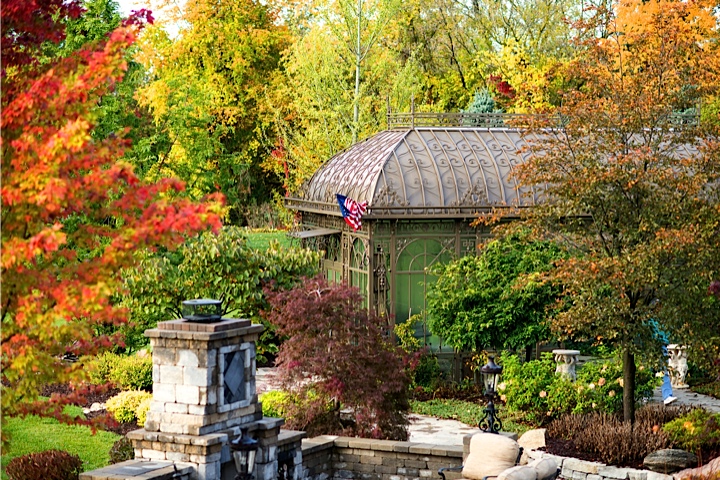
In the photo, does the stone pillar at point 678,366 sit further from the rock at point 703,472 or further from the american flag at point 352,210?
the rock at point 703,472

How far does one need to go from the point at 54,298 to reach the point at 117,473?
13.6 feet

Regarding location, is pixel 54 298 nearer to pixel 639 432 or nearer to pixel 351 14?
pixel 639 432

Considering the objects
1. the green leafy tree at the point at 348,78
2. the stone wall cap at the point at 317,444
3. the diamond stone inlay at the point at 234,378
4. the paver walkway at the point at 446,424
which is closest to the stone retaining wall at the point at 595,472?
the paver walkway at the point at 446,424

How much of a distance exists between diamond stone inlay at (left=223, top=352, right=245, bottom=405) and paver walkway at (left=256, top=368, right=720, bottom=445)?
2.86m

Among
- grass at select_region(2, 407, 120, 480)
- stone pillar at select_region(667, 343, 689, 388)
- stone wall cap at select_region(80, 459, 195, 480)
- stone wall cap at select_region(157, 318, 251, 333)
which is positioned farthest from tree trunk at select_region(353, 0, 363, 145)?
stone wall cap at select_region(80, 459, 195, 480)

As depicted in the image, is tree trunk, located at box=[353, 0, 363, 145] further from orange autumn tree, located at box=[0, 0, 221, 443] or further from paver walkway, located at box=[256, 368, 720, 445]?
orange autumn tree, located at box=[0, 0, 221, 443]

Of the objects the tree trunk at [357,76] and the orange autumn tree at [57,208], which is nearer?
the orange autumn tree at [57,208]

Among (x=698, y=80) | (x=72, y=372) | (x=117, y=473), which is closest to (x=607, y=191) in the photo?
(x=698, y=80)

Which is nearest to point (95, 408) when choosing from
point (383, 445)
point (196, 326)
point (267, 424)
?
point (383, 445)

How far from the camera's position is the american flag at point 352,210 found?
21.7m

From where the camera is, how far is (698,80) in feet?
53.7

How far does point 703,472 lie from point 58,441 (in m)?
9.72

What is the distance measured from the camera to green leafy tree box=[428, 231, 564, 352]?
2045 cm

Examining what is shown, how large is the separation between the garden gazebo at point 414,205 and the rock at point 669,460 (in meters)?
7.32
